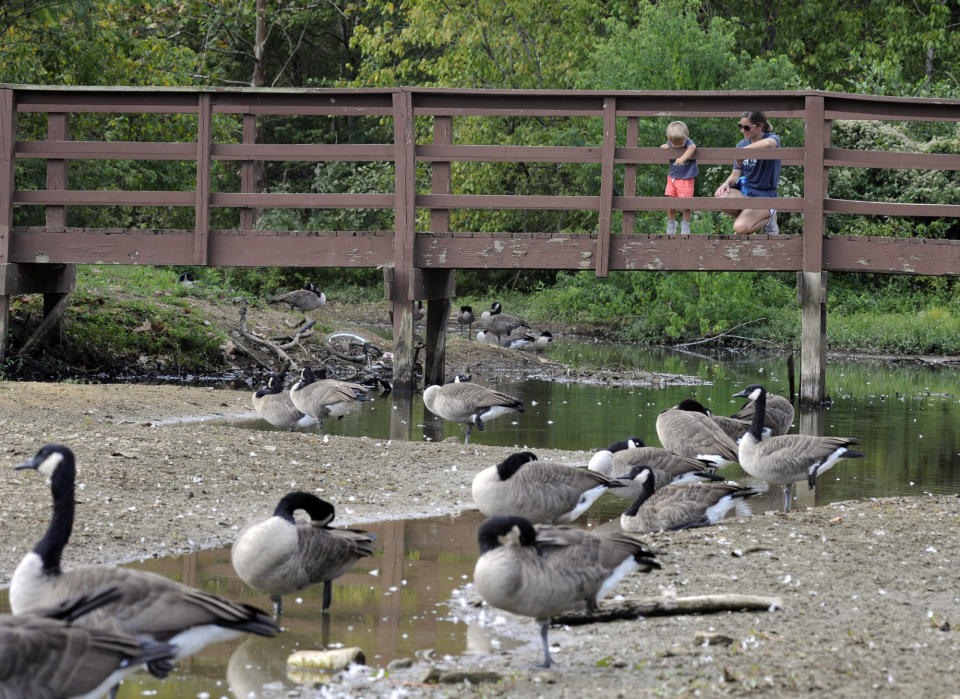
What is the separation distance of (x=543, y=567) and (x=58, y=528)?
8.38 feet

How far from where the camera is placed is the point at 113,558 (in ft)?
27.6

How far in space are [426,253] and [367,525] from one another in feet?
25.4

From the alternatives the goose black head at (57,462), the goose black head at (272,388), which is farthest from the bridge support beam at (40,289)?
the goose black head at (57,462)

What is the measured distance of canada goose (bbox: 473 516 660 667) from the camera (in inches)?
259

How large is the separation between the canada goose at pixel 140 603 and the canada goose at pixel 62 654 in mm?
415

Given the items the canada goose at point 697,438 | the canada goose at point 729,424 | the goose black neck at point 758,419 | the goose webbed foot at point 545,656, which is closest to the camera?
the goose webbed foot at point 545,656

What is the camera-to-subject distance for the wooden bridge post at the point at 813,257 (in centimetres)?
1627

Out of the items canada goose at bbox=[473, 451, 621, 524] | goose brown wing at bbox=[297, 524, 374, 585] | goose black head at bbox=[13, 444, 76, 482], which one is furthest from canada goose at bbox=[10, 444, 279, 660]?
canada goose at bbox=[473, 451, 621, 524]

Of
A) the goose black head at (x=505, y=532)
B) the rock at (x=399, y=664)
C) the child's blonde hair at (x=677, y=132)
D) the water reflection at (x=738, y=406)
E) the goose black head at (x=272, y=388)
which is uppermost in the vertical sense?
the child's blonde hair at (x=677, y=132)

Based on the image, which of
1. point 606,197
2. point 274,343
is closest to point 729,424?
point 606,197

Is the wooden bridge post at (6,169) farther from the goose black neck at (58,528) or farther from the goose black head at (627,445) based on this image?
the goose black neck at (58,528)

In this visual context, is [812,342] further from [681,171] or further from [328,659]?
[328,659]

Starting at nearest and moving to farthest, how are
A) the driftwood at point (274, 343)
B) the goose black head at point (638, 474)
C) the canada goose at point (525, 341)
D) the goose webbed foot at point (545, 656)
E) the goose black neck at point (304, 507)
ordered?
the goose webbed foot at point (545, 656), the goose black neck at point (304, 507), the goose black head at point (638, 474), the driftwood at point (274, 343), the canada goose at point (525, 341)

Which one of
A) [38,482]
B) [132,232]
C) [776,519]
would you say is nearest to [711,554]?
[776,519]
